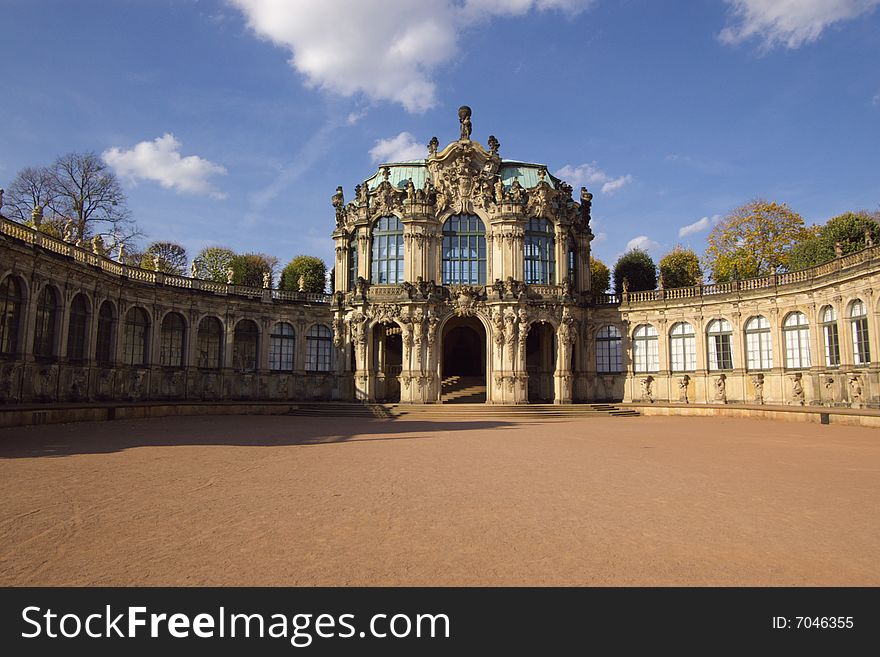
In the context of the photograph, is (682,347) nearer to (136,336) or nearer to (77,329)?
(136,336)

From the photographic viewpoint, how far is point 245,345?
41.6 meters

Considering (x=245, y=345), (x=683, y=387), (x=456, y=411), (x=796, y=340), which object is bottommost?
(x=456, y=411)

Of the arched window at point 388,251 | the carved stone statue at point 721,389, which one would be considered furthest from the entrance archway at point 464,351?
the carved stone statue at point 721,389

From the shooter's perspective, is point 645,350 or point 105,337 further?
point 645,350

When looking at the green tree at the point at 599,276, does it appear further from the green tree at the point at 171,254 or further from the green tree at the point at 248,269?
the green tree at the point at 171,254

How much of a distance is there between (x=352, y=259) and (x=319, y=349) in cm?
712

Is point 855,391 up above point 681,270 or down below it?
below

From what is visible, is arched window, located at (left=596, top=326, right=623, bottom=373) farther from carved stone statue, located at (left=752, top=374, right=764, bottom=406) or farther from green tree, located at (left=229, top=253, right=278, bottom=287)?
green tree, located at (left=229, top=253, right=278, bottom=287)

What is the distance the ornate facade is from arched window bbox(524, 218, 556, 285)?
0.10 metres

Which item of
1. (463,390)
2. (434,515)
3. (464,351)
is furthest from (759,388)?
(434,515)

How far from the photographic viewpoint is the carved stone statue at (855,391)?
2931 cm

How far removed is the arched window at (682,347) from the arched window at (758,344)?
11.3ft

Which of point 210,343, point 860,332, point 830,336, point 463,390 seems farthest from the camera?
point 463,390

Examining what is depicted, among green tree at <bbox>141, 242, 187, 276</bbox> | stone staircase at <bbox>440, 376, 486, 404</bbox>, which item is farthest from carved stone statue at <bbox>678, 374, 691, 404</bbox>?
green tree at <bbox>141, 242, 187, 276</bbox>
